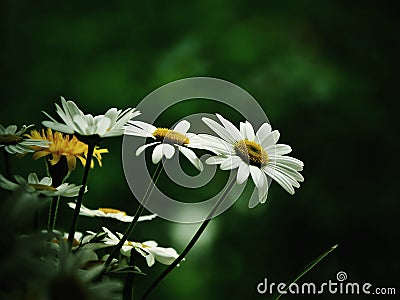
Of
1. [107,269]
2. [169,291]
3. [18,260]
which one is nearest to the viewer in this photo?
[18,260]

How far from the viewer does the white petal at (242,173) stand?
41cm

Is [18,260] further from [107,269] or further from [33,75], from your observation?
[33,75]

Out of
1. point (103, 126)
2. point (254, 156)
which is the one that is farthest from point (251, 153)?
point (103, 126)

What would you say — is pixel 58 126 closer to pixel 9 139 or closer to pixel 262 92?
pixel 9 139

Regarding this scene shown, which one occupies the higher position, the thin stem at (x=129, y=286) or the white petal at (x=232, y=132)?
the white petal at (x=232, y=132)

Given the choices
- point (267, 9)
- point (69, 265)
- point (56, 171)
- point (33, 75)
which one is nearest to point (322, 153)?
point (267, 9)

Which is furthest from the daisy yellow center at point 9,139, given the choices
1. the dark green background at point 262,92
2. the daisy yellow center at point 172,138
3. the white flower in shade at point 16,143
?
the dark green background at point 262,92

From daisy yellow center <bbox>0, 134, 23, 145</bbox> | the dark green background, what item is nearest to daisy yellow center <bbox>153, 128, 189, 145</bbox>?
daisy yellow center <bbox>0, 134, 23, 145</bbox>

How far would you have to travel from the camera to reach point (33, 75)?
51.1 inches

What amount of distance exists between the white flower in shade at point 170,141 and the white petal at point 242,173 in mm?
25

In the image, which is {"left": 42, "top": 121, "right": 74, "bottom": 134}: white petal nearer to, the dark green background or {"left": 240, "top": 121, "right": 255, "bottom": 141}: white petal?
{"left": 240, "top": 121, "right": 255, "bottom": 141}: white petal

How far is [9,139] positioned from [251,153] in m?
0.18

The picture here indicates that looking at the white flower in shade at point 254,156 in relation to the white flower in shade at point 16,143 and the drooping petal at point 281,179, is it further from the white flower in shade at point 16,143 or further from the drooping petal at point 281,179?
the white flower in shade at point 16,143

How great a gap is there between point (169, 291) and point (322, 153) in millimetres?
410
